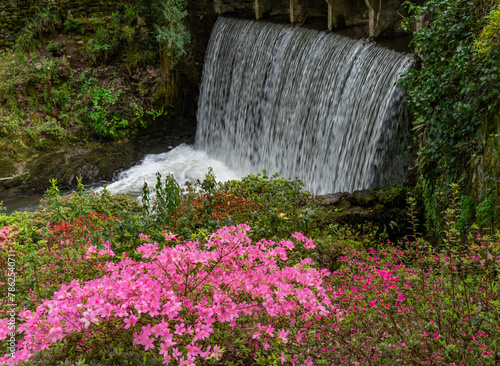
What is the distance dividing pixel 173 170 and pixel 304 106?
12.8 ft

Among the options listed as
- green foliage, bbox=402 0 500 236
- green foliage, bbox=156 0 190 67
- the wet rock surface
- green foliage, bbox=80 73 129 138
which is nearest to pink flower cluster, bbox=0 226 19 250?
the wet rock surface

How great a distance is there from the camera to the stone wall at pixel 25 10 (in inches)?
499

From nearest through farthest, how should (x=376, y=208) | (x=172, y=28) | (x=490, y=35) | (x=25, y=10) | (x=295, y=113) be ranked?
(x=490, y=35) → (x=376, y=208) → (x=295, y=113) → (x=172, y=28) → (x=25, y=10)

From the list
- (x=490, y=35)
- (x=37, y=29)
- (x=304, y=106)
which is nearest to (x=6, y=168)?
(x=37, y=29)

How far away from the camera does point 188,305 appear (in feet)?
8.84

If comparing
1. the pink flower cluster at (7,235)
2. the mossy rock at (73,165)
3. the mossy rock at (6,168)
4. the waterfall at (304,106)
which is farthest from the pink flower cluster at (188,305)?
the mossy rock at (6,168)

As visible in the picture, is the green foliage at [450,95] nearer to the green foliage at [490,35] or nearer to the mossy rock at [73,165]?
the green foliage at [490,35]

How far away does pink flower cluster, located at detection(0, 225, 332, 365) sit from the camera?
2465 mm

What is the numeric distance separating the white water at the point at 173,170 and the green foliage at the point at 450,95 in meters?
5.81

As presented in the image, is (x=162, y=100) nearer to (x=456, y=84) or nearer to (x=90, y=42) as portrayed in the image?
(x=90, y=42)

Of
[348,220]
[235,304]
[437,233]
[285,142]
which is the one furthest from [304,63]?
[235,304]

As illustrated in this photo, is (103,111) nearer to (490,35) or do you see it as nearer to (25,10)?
(25,10)

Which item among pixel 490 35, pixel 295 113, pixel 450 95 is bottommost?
pixel 295 113

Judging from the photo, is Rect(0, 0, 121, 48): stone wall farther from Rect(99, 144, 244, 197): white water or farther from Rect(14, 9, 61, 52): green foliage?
Rect(99, 144, 244, 197): white water
